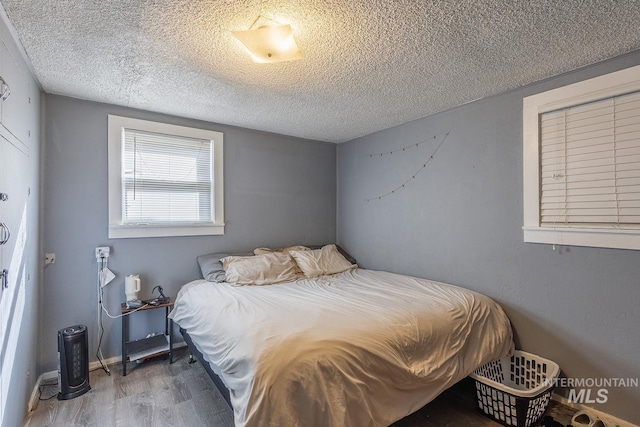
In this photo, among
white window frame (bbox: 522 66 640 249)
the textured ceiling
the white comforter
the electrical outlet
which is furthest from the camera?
the electrical outlet

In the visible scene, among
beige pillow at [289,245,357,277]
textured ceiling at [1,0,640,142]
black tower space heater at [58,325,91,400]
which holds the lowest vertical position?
black tower space heater at [58,325,91,400]

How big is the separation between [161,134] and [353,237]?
2530 millimetres

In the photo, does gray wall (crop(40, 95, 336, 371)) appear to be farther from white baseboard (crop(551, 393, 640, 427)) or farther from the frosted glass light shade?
white baseboard (crop(551, 393, 640, 427))

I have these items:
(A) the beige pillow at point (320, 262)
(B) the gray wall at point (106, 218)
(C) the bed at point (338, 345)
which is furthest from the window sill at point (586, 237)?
(B) the gray wall at point (106, 218)

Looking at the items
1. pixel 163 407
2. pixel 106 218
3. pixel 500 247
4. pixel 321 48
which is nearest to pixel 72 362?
pixel 163 407

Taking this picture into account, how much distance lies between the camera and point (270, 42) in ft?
5.23

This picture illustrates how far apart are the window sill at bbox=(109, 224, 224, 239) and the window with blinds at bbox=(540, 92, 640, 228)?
304 centimetres

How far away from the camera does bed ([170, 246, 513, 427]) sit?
1377mm

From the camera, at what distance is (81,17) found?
1574mm

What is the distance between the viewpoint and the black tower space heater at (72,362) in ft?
7.43

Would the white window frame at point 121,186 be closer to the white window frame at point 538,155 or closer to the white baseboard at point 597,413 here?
the white window frame at point 538,155

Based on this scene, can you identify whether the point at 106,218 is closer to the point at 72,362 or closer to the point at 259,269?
the point at 72,362

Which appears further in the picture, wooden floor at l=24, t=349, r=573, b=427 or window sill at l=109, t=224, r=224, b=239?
window sill at l=109, t=224, r=224, b=239

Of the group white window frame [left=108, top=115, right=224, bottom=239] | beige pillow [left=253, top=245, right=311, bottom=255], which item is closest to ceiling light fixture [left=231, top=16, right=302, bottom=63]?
white window frame [left=108, top=115, right=224, bottom=239]
